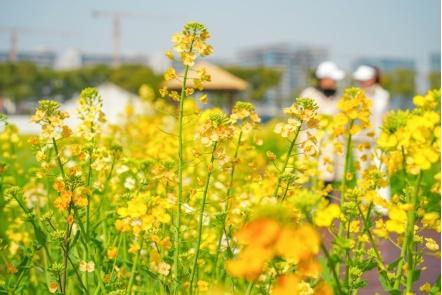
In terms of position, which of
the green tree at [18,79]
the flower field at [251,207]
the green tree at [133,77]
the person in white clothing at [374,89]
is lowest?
the green tree at [18,79]

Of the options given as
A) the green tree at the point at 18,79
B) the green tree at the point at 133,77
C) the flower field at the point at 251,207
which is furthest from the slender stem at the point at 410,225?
the green tree at the point at 18,79

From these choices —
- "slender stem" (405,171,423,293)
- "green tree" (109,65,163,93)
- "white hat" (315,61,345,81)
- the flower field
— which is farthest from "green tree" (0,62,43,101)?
"slender stem" (405,171,423,293)

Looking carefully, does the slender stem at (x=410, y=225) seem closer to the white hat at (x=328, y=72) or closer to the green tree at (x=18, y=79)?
the white hat at (x=328, y=72)

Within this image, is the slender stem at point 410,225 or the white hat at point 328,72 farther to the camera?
the white hat at point 328,72

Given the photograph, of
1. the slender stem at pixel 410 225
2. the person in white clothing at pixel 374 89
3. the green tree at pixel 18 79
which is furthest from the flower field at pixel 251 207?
the green tree at pixel 18 79

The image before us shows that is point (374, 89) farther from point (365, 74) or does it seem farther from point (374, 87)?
point (365, 74)

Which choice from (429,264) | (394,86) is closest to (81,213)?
(429,264)

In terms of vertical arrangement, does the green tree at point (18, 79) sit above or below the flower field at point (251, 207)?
below

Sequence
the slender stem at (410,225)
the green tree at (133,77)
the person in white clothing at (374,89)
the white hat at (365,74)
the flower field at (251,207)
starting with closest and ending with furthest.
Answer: the flower field at (251,207) → the slender stem at (410,225) → the person in white clothing at (374,89) → the white hat at (365,74) → the green tree at (133,77)

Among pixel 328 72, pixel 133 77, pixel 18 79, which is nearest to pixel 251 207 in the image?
pixel 328 72

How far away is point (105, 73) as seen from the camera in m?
61.0

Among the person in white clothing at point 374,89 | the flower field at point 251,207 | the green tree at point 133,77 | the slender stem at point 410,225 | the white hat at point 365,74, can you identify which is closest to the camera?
the flower field at point 251,207

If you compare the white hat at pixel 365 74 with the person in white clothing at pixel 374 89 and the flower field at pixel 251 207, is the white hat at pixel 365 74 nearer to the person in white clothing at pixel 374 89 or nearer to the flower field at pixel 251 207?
the person in white clothing at pixel 374 89

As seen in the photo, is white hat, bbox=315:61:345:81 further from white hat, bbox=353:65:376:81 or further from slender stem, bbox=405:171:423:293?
slender stem, bbox=405:171:423:293
